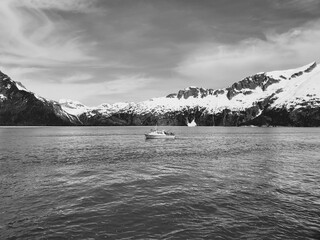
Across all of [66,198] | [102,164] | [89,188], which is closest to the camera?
[66,198]

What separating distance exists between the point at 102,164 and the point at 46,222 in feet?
90.3

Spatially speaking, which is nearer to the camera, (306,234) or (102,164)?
(306,234)

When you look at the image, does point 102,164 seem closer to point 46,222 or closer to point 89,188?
point 89,188

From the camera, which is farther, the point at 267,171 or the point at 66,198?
the point at 267,171

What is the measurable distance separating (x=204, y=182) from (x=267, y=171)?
519 inches

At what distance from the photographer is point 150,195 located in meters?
26.7

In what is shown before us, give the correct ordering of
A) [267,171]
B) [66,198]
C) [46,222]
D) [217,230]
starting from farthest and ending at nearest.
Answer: [267,171] → [66,198] → [46,222] → [217,230]

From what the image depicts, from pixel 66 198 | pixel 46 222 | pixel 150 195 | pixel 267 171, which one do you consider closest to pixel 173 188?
pixel 150 195

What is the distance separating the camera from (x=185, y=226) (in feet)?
61.5

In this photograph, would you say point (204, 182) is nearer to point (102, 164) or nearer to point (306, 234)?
point (306, 234)

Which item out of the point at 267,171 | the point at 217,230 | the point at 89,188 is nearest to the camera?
the point at 217,230

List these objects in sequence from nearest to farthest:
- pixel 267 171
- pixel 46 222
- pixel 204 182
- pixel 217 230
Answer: pixel 217 230 → pixel 46 222 → pixel 204 182 → pixel 267 171

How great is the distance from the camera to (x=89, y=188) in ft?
95.5

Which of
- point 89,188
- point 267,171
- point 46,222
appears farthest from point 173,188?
point 267,171
